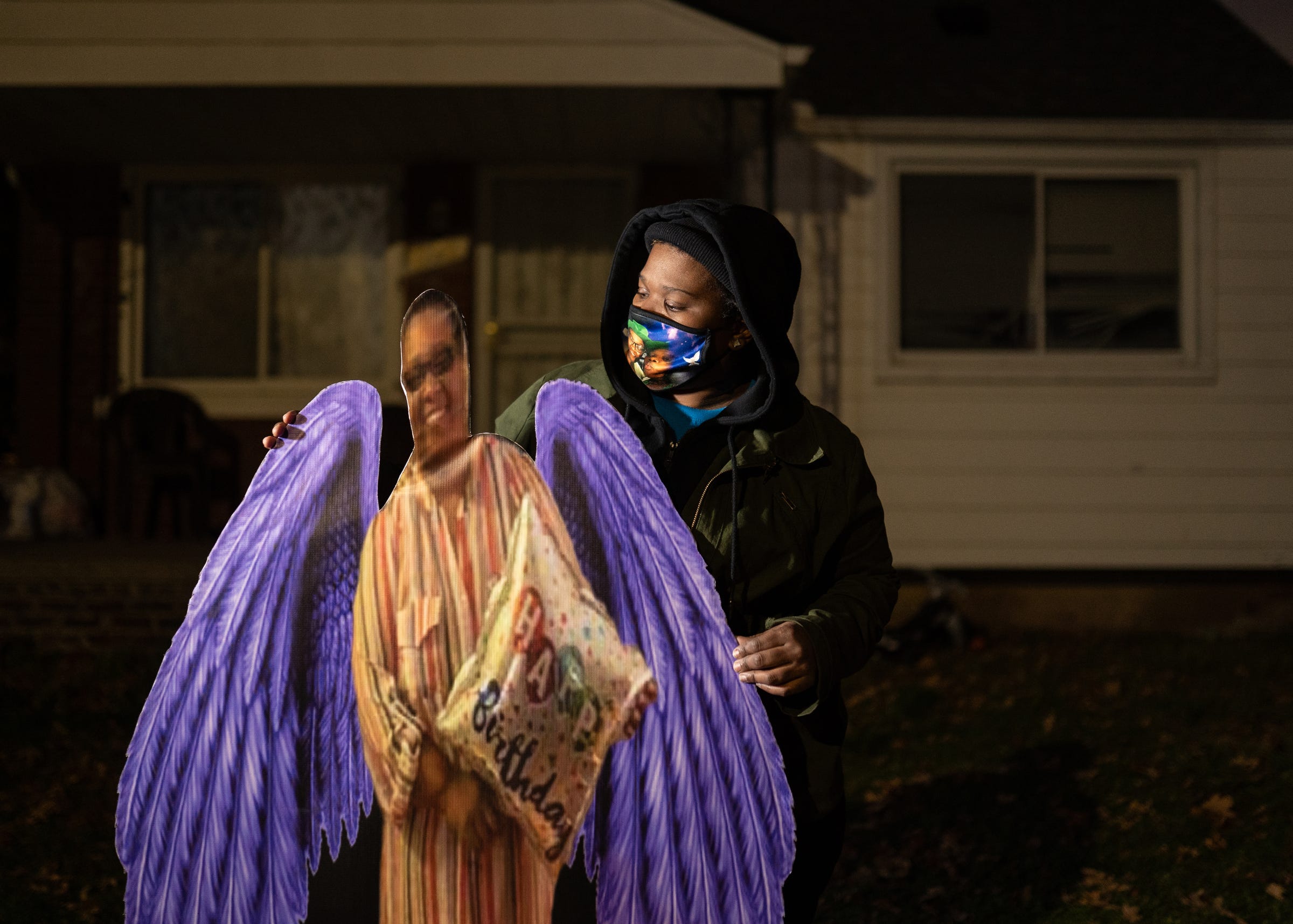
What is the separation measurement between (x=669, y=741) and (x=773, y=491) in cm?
49

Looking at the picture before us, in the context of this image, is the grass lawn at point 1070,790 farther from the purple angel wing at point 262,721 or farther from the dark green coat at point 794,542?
the purple angel wing at point 262,721

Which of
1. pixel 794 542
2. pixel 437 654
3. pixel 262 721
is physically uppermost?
pixel 794 542

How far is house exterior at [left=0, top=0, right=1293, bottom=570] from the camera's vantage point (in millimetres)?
7184

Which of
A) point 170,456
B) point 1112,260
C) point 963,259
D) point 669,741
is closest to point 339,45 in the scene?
point 170,456

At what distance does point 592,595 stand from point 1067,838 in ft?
10.7

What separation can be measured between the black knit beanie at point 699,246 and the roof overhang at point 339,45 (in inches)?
219

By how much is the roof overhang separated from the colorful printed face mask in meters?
5.61

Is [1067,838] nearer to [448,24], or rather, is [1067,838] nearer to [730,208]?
[730,208]

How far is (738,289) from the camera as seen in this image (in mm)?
1901

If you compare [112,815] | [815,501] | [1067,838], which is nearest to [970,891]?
[1067,838]

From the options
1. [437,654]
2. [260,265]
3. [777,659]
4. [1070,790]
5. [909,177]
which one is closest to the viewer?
[437,654]

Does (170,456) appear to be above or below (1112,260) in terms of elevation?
below

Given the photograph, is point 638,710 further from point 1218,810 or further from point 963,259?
point 963,259

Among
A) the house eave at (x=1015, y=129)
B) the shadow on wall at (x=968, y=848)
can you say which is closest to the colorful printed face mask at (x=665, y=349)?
the shadow on wall at (x=968, y=848)
